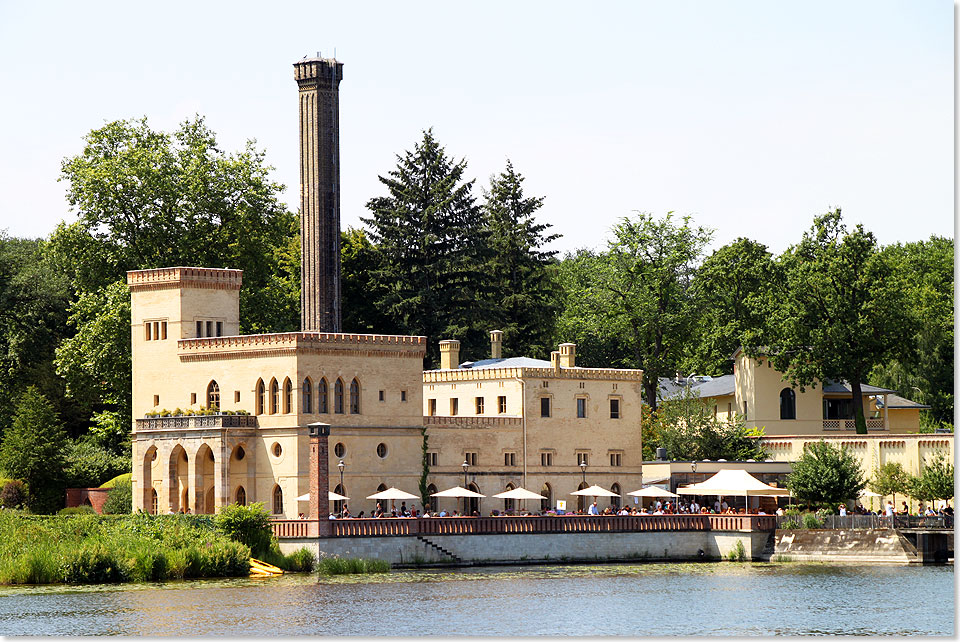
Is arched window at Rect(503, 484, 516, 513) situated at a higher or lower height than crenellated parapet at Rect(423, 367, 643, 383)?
lower

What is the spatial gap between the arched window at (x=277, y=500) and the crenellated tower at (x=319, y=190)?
867 cm

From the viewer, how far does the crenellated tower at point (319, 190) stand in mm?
79562

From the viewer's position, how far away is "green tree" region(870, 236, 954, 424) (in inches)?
3752

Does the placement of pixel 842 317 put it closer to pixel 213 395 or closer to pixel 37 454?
pixel 213 395

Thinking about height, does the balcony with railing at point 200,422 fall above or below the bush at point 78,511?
above

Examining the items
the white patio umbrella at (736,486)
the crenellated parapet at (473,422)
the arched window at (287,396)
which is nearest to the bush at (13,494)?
the arched window at (287,396)

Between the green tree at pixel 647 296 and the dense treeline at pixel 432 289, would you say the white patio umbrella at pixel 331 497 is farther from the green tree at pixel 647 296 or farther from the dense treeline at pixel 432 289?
the green tree at pixel 647 296

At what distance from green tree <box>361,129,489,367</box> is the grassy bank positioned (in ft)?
102

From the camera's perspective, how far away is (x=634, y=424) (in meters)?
82.8

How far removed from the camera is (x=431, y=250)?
9806 centimetres

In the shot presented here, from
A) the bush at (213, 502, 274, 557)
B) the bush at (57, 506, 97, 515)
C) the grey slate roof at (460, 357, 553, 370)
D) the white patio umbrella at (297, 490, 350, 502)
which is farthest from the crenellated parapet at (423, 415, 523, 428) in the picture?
the bush at (57, 506, 97, 515)

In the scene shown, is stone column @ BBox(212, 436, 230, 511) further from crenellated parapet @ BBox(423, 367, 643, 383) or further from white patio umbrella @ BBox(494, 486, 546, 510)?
crenellated parapet @ BBox(423, 367, 643, 383)

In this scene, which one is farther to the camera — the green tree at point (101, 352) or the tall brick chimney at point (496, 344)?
the tall brick chimney at point (496, 344)

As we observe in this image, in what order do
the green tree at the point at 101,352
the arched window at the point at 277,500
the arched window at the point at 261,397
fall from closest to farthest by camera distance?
the arched window at the point at 277,500
the arched window at the point at 261,397
the green tree at the point at 101,352
